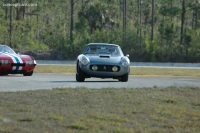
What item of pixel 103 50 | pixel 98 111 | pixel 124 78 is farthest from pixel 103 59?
pixel 98 111

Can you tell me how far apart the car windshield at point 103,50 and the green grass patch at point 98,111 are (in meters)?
5.77

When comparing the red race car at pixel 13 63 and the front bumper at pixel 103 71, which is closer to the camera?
the front bumper at pixel 103 71

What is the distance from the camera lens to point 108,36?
6494cm

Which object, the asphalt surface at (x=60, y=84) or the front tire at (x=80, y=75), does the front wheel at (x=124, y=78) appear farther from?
the front tire at (x=80, y=75)

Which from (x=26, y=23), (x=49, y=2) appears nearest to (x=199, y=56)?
(x=26, y=23)

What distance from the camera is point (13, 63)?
72.7ft

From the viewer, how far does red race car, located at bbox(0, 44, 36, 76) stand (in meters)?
22.1

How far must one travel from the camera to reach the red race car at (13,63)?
869 inches

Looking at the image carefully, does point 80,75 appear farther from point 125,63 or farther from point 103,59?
point 125,63

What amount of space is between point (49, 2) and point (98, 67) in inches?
3091

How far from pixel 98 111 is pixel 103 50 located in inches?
395

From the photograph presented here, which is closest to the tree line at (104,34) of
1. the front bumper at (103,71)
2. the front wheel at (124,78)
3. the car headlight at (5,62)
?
the car headlight at (5,62)

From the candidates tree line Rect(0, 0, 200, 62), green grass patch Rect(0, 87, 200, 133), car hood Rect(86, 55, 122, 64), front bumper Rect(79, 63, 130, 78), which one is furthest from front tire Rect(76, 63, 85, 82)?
tree line Rect(0, 0, 200, 62)

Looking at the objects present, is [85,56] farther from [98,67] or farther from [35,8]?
[35,8]
